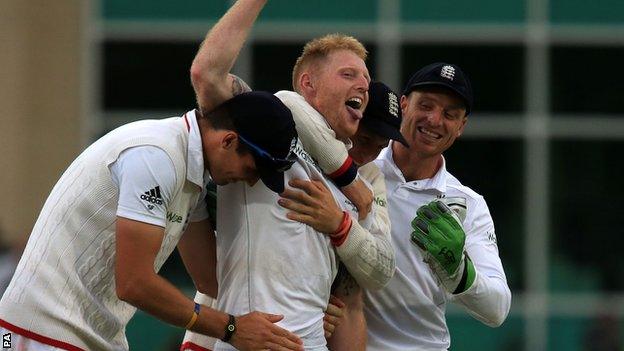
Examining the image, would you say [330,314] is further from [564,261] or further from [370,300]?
[564,261]

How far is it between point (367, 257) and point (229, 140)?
696 millimetres

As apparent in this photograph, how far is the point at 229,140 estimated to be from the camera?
5.57 m

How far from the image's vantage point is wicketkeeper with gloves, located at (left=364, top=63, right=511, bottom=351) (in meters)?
6.68

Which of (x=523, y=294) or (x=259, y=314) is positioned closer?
(x=259, y=314)

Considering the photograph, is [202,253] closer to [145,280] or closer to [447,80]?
[145,280]

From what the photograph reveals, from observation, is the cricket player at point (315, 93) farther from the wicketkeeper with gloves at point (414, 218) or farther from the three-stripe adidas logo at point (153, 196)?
the wicketkeeper with gloves at point (414, 218)

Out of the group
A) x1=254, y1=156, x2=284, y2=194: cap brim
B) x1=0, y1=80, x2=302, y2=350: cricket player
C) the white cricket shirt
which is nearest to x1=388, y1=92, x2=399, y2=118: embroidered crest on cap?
the white cricket shirt

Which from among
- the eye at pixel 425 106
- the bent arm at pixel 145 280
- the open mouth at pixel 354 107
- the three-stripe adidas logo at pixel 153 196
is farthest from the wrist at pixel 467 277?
the three-stripe adidas logo at pixel 153 196

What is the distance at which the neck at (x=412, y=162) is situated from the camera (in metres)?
6.82

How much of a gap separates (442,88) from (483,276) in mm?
781

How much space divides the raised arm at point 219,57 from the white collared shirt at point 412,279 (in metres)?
1.31

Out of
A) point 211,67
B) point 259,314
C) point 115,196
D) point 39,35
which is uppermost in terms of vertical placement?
point 39,35

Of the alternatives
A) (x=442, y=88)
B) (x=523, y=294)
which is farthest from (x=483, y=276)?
(x=523, y=294)

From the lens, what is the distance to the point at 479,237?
6812 mm
